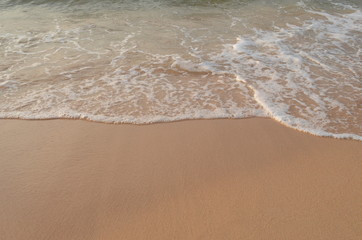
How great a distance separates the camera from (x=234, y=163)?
2717mm

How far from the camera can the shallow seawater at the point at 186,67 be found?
3.54 m

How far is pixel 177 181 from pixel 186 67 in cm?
255

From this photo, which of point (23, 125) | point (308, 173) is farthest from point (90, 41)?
point (308, 173)

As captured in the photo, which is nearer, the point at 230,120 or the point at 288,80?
the point at 230,120

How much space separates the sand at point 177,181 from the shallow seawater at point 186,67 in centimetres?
35

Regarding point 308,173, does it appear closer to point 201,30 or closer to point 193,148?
point 193,148

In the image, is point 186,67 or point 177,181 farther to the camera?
point 186,67

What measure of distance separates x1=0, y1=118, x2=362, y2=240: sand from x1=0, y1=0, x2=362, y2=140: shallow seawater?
1.14 ft

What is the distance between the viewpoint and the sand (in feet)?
6.86

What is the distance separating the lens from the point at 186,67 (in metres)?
4.67

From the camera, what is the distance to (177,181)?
2518mm

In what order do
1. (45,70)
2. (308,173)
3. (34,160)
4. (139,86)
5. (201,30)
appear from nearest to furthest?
1. (308,173)
2. (34,160)
3. (139,86)
4. (45,70)
5. (201,30)

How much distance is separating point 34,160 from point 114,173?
32.0 inches

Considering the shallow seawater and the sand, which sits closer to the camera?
the sand
